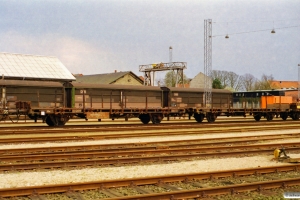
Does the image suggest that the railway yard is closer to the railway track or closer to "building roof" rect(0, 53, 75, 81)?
the railway track

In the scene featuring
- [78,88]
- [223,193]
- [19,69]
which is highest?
[19,69]

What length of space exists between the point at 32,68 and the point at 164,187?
42.0 metres

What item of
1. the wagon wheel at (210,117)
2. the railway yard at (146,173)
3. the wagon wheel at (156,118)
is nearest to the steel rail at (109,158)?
the railway yard at (146,173)

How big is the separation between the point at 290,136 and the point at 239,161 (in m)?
9.82

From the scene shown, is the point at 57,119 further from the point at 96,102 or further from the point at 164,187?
the point at 164,187

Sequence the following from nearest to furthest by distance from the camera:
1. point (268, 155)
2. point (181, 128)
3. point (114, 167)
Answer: point (114, 167) < point (268, 155) < point (181, 128)

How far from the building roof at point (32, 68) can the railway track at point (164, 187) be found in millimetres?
37121

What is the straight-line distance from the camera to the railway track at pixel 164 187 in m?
7.45

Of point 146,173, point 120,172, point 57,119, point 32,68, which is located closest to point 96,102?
point 57,119

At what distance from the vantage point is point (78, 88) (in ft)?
88.3

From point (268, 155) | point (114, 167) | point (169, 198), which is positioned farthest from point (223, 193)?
→ point (268, 155)

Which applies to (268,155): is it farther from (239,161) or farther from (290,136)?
(290,136)

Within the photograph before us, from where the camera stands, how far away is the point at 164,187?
27.7 feet

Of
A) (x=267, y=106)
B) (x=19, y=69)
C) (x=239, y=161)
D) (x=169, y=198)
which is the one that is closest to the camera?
(x=169, y=198)
